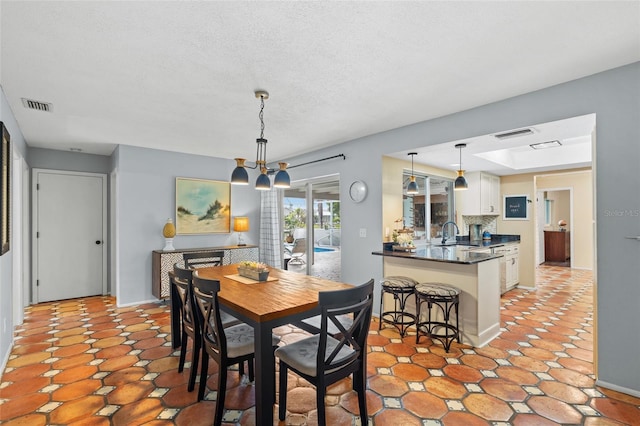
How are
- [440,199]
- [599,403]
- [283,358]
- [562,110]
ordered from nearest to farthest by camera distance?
1. [283,358]
2. [599,403]
3. [562,110]
4. [440,199]

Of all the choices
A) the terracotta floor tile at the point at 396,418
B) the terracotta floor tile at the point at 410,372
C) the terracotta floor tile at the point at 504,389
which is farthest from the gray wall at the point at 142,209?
the terracotta floor tile at the point at 504,389

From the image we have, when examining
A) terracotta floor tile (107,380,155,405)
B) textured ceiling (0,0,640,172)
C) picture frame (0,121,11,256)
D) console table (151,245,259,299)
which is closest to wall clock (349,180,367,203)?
textured ceiling (0,0,640,172)

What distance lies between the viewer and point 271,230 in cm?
589

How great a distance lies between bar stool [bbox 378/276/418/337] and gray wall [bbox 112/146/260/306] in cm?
353

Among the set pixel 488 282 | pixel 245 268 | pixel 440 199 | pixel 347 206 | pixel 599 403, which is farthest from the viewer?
pixel 440 199

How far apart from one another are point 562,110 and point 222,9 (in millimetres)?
2813

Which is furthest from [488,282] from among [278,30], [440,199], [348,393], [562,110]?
[278,30]

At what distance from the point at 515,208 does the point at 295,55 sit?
5.71m

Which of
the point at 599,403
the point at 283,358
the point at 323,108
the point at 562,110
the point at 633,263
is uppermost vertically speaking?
the point at 323,108

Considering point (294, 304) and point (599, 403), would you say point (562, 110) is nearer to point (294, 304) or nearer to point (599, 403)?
point (599, 403)

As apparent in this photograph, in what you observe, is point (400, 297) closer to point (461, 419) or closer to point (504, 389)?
point (504, 389)

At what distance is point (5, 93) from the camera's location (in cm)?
282

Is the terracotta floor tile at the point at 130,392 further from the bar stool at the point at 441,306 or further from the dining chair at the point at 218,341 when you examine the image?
the bar stool at the point at 441,306

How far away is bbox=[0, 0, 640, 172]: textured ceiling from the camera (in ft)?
5.68
